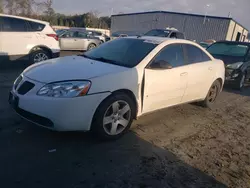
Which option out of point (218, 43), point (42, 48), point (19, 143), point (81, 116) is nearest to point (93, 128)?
point (81, 116)

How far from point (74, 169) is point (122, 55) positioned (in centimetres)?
212

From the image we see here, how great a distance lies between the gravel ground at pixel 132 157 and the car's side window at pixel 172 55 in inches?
44.9

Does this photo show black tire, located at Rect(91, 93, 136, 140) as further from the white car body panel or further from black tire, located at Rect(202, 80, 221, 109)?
the white car body panel

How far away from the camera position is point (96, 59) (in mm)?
4051

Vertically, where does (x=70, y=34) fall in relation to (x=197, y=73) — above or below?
below

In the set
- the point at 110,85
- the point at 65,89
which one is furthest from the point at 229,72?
the point at 65,89

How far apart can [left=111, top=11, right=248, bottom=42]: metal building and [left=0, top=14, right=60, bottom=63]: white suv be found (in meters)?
29.1

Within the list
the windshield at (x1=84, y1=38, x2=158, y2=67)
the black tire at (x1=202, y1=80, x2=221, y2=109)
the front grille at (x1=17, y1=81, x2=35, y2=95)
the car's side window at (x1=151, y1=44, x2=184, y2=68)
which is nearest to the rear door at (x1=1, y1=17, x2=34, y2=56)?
the windshield at (x1=84, y1=38, x2=158, y2=67)

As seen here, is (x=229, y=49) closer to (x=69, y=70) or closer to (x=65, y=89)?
(x=69, y=70)

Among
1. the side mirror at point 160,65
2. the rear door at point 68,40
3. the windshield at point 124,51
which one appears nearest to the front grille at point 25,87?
the windshield at point 124,51

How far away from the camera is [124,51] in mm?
4160

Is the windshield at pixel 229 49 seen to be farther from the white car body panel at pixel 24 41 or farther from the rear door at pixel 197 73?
the white car body panel at pixel 24 41

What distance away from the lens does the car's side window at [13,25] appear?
23.7 ft

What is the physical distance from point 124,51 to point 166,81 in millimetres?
928
